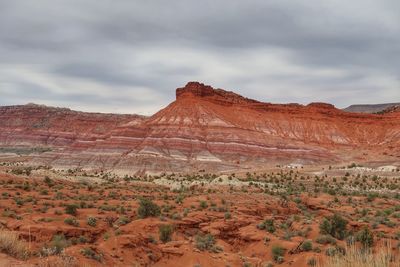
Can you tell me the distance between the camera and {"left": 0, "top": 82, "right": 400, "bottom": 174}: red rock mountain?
77312 millimetres

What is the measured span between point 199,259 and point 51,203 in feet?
40.9

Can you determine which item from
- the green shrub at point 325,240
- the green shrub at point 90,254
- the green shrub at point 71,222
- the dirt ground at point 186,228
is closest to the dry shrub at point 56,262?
the dirt ground at point 186,228

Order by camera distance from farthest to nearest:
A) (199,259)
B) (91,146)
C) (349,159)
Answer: (91,146)
(349,159)
(199,259)

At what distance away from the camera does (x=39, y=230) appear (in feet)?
54.5

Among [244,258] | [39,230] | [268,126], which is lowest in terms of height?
[244,258]

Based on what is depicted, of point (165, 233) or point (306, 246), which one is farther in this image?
point (165, 233)

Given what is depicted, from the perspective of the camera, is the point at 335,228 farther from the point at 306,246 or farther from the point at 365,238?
the point at 306,246

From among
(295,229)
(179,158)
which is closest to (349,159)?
(179,158)

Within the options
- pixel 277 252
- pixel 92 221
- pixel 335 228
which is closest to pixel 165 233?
pixel 92 221

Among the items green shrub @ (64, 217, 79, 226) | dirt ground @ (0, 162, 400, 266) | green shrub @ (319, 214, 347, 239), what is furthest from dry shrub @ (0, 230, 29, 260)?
green shrub @ (319, 214, 347, 239)

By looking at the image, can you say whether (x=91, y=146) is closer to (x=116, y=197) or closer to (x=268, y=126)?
(x=268, y=126)

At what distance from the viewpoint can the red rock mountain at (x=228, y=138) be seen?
77.3 metres

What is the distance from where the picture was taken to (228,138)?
8388 cm

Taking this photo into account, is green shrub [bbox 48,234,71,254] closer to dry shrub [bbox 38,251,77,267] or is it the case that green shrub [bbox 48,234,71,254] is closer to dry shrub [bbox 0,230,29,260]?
dry shrub [bbox 0,230,29,260]
